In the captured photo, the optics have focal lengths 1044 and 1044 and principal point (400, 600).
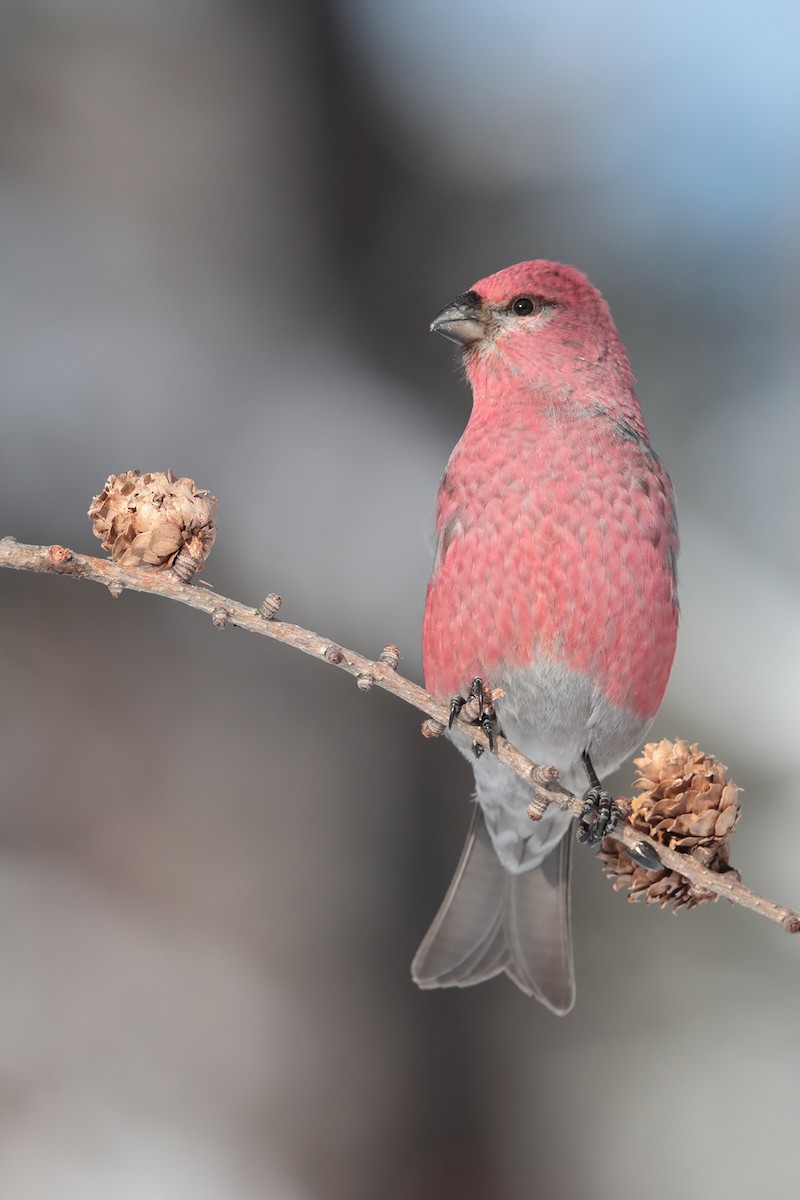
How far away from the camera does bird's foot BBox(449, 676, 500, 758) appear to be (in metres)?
0.93

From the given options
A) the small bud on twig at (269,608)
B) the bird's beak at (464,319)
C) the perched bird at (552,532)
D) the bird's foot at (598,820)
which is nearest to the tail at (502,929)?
the perched bird at (552,532)

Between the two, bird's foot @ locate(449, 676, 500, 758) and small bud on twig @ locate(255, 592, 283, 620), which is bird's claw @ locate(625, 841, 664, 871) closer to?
bird's foot @ locate(449, 676, 500, 758)

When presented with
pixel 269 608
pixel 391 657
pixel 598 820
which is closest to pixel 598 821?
pixel 598 820

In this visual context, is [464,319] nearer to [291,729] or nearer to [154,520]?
[154,520]

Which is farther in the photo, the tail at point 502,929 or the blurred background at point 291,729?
the blurred background at point 291,729

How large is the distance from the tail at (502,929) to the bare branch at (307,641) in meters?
0.40

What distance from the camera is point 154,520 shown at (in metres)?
0.70

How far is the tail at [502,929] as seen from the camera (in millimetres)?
1139

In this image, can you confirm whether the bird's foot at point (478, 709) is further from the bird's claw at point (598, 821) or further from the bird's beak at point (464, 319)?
the bird's beak at point (464, 319)

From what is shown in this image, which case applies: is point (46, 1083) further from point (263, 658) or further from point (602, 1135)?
point (602, 1135)

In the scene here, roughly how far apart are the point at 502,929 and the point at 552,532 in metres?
0.55

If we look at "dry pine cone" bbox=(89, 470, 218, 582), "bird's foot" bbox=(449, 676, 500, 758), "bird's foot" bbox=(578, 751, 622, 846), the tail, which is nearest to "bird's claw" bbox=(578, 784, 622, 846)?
"bird's foot" bbox=(578, 751, 622, 846)

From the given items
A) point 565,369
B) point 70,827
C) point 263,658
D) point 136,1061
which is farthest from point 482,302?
point 136,1061

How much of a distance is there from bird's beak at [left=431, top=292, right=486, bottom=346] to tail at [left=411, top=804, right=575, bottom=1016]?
2.04 ft
